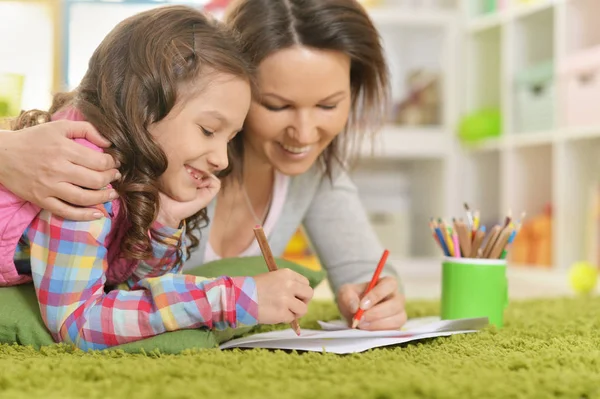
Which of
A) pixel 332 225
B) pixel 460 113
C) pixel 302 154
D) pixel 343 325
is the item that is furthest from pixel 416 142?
pixel 343 325

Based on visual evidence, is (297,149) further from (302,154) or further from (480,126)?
(480,126)

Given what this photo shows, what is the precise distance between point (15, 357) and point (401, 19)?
2.89m

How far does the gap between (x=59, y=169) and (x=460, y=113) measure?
2828 millimetres

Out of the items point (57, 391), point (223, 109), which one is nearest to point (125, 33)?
point (223, 109)

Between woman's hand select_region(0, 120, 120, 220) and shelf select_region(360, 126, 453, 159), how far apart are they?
258cm

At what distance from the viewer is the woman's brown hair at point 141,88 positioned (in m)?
1.03

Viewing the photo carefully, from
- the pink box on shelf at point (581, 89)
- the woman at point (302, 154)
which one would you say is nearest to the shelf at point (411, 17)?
the pink box on shelf at point (581, 89)

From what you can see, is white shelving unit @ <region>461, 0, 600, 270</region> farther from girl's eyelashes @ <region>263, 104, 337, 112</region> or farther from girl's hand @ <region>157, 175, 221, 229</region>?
girl's hand @ <region>157, 175, 221, 229</region>

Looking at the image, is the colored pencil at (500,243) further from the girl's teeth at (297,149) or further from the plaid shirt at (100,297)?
the plaid shirt at (100,297)

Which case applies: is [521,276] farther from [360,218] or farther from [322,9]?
[322,9]

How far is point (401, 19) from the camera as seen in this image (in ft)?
11.7

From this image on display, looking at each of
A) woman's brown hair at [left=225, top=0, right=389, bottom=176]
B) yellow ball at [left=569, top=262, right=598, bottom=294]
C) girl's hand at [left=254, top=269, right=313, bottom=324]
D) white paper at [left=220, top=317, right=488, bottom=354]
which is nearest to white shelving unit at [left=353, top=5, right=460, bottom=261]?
yellow ball at [left=569, top=262, right=598, bottom=294]

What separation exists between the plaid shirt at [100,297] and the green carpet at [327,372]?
0.03 meters

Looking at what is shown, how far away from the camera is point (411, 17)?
3562mm
